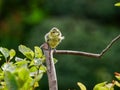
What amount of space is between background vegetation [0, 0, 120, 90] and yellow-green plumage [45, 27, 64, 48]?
4285 mm

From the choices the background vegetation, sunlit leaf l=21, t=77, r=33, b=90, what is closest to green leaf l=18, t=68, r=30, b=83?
sunlit leaf l=21, t=77, r=33, b=90

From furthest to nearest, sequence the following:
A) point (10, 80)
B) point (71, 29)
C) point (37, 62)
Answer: point (71, 29) < point (37, 62) < point (10, 80)

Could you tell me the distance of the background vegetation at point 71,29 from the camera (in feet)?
18.3

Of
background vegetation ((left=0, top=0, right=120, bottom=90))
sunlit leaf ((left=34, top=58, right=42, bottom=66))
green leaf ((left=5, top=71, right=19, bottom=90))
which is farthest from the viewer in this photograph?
background vegetation ((left=0, top=0, right=120, bottom=90))

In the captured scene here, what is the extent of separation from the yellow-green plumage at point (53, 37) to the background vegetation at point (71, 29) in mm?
4285

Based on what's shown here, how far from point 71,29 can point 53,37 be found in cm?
506

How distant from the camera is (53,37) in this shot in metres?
0.98

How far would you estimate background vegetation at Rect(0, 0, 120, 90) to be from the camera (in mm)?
5574

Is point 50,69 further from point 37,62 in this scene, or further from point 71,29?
point 71,29

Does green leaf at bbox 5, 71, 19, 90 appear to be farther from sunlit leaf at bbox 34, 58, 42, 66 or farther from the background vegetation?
the background vegetation

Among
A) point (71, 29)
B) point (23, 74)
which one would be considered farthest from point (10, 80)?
point (71, 29)

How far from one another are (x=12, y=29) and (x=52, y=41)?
558cm

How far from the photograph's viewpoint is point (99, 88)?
106 cm

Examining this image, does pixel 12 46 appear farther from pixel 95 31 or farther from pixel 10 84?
pixel 10 84
